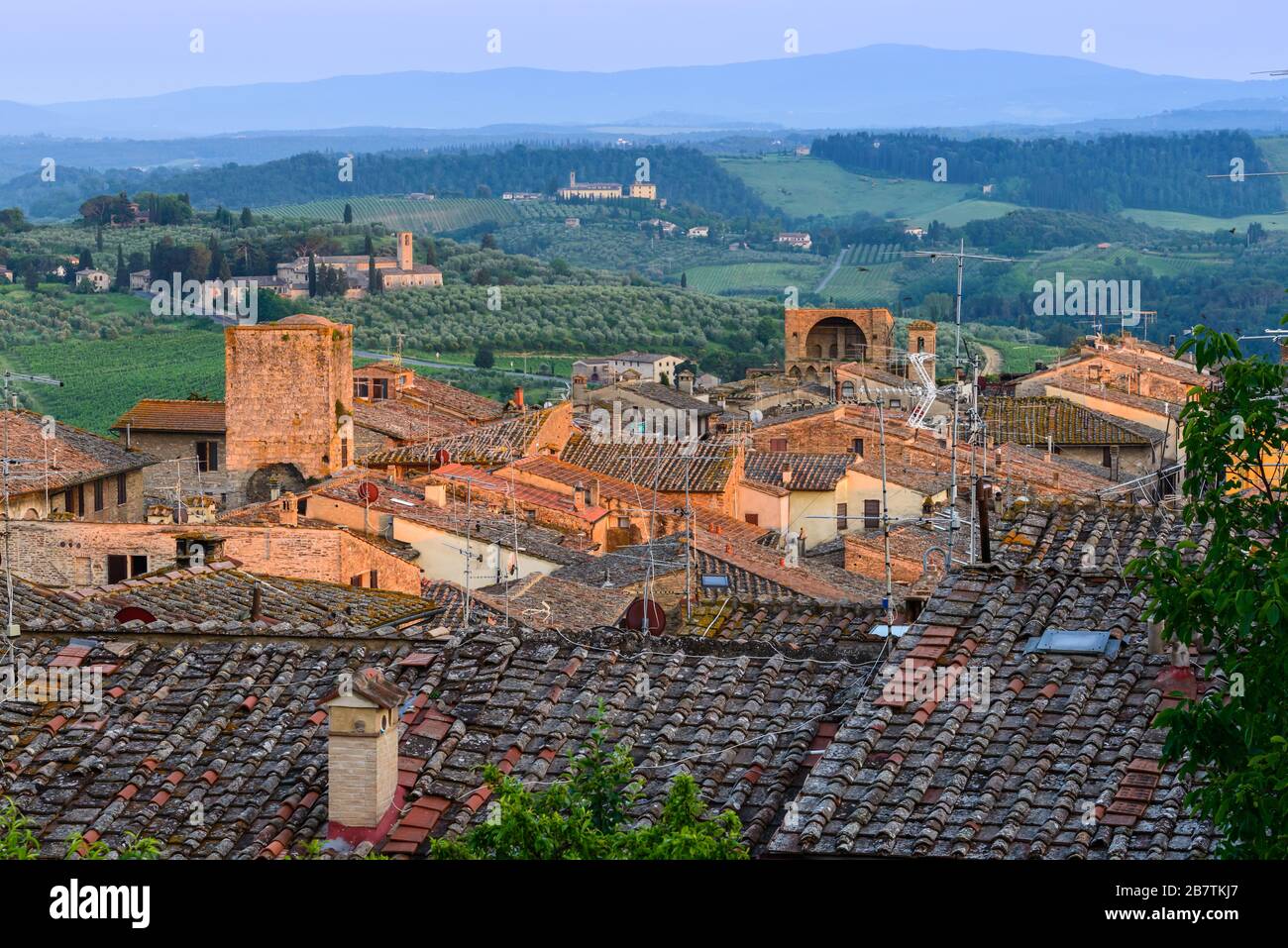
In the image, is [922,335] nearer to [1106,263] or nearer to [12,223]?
[1106,263]

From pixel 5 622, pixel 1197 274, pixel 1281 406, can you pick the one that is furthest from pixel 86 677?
pixel 1197 274

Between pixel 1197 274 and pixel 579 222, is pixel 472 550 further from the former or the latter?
pixel 579 222

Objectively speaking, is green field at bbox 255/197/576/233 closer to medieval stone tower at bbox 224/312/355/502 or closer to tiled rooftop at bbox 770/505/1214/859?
medieval stone tower at bbox 224/312/355/502

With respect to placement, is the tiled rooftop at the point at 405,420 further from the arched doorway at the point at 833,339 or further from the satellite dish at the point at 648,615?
the arched doorway at the point at 833,339

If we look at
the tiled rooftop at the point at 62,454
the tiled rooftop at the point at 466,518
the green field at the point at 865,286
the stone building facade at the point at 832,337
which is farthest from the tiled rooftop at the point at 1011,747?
the green field at the point at 865,286

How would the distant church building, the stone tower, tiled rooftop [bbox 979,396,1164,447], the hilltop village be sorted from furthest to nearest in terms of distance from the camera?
the stone tower, the distant church building, tiled rooftop [bbox 979,396,1164,447], the hilltop village

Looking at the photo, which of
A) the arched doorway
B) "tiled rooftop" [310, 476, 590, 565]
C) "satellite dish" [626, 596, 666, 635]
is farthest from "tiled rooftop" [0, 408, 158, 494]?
the arched doorway
